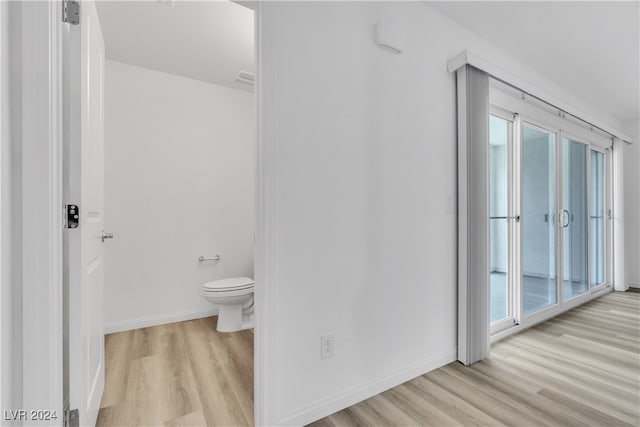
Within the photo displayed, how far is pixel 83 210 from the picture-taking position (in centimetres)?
114

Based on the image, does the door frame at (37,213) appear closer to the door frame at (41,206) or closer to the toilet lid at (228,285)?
the door frame at (41,206)

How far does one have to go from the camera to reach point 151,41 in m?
2.43

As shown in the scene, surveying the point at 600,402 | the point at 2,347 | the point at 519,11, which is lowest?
the point at 600,402

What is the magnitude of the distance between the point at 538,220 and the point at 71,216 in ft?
11.8

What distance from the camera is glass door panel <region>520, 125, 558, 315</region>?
9.16 feet

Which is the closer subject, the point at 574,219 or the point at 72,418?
the point at 72,418

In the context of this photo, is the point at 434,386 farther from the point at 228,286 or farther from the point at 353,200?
the point at 228,286

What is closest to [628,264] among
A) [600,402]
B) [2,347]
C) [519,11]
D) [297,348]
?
[600,402]

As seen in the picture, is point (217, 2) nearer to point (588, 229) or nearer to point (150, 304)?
point (150, 304)

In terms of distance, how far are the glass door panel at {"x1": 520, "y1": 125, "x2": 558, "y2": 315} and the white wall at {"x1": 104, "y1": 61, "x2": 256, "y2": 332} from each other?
103 inches

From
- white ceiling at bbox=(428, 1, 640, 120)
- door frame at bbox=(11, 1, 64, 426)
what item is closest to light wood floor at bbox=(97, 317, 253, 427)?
door frame at bbox=(11, 1, 64, 426)

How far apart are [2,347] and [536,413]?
222 cm

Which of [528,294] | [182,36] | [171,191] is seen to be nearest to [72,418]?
[171,191]

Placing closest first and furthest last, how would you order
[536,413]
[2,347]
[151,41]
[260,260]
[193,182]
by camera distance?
[2,347]
[260,260]
[536,413]
[151,41]
[193,182]
